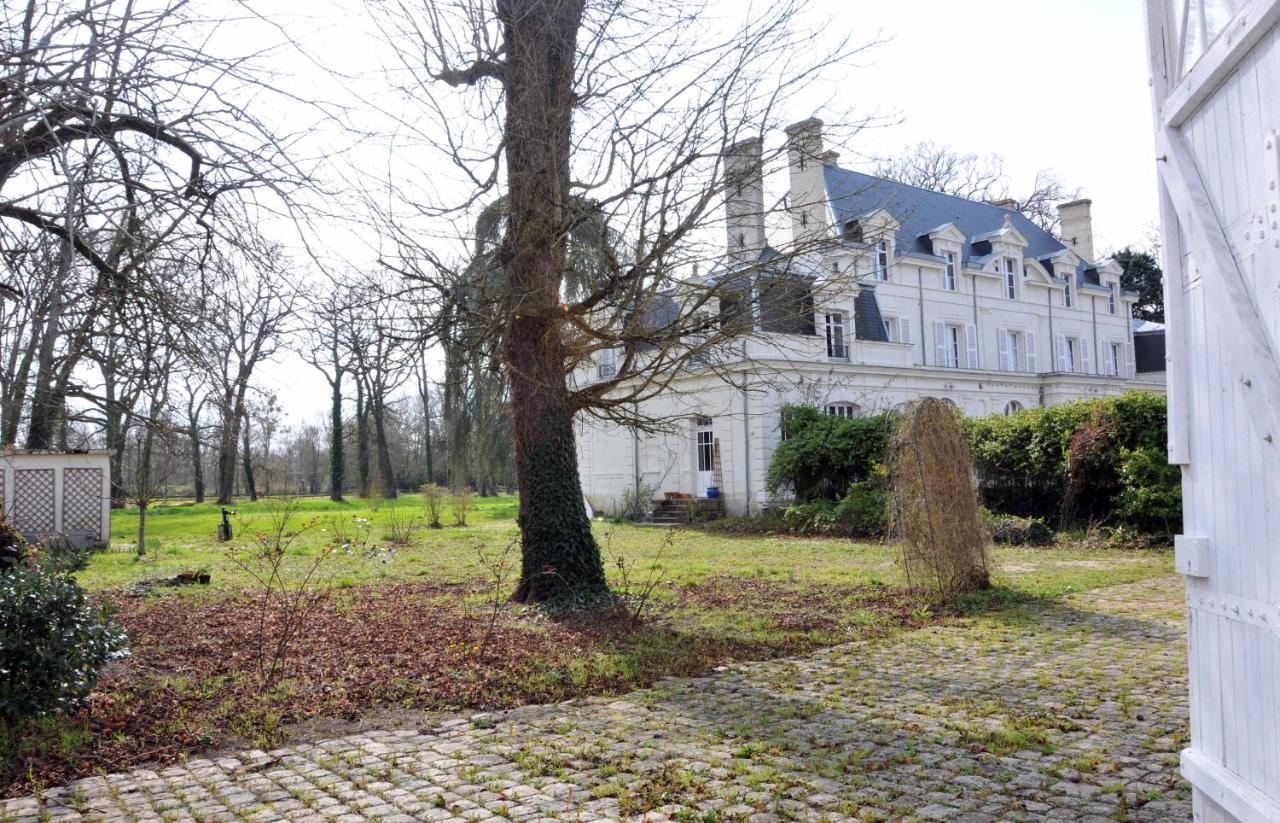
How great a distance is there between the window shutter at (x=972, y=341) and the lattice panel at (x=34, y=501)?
86.6 feet

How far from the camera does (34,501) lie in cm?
1888

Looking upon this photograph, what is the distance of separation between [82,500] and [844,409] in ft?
63.0

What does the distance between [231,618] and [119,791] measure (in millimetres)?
5731

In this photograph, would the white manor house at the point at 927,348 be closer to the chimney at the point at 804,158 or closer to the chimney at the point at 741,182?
the chimney at the point at 741,182

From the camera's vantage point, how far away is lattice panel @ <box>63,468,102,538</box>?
19344 mm

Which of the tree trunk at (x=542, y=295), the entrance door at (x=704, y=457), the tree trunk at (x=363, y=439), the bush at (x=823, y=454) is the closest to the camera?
the tree trunk at (x=542, y=295)

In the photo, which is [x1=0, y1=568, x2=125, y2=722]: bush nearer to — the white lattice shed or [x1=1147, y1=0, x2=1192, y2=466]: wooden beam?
[x1=1147, y1=0, x2=1192, y2=466]: wooden beam

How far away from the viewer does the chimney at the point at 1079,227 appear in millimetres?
38000

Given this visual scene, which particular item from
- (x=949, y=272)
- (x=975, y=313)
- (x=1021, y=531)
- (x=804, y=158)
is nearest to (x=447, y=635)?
(x=804, y=158)

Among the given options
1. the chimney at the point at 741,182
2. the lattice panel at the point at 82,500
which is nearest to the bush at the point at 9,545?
the chimney at the point at 741,182

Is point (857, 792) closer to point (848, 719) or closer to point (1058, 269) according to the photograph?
point (848, 719)

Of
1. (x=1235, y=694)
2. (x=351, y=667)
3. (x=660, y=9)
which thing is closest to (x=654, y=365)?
(x=660, y=9)

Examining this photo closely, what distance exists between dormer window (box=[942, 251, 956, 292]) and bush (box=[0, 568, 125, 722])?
28459 millimetres

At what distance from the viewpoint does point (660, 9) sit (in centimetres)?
862
